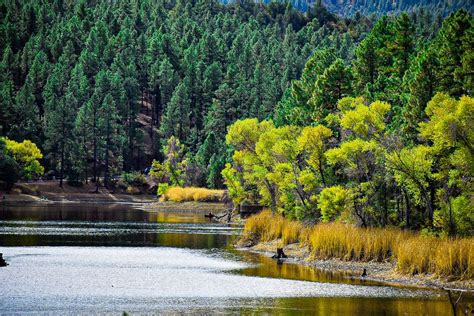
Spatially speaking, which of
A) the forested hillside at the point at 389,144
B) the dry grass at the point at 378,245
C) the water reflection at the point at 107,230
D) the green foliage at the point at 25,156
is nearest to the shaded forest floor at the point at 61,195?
the green foliage at the point at 25,156

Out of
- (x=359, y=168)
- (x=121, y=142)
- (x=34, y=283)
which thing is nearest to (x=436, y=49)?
(x=359, y=168)

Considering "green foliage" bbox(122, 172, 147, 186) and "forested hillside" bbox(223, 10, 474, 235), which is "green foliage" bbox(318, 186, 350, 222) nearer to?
"forested hillside" bbox(223, 10, 474, 235)

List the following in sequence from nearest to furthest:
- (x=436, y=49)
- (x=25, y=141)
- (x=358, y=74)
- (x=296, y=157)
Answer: (x=436, y=49) < (x=296, y=157) < (x=358, y=74) < (x=25, y=141)

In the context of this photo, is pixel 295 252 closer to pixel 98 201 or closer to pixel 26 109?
pixel 98 201

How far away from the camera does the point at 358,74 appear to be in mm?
93188

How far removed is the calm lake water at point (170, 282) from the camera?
41.7 metres

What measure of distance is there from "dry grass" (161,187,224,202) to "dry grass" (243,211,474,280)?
6896 centimetres

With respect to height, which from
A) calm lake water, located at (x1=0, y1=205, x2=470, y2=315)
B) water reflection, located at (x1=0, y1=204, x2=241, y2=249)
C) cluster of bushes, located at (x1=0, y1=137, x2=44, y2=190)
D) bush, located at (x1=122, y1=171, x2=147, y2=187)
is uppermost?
cluster of bushes, located at (x1=0, y1=137, x2=44, y2=190)

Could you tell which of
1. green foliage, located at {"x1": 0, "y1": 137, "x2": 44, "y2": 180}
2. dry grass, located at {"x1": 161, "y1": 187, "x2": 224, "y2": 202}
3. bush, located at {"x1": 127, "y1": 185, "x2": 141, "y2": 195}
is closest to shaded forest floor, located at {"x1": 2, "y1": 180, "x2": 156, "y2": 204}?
bush, located at {"x1": 127, "y1": 185, "x2": 141, "y2": 195}

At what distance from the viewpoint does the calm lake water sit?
→ 41.7 meters

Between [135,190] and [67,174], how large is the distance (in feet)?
48.8

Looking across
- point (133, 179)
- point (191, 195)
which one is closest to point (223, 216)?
point (191, 195)

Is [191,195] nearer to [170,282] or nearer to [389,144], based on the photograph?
[389,144]

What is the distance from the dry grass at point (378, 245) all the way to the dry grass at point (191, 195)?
68958 millimetres
